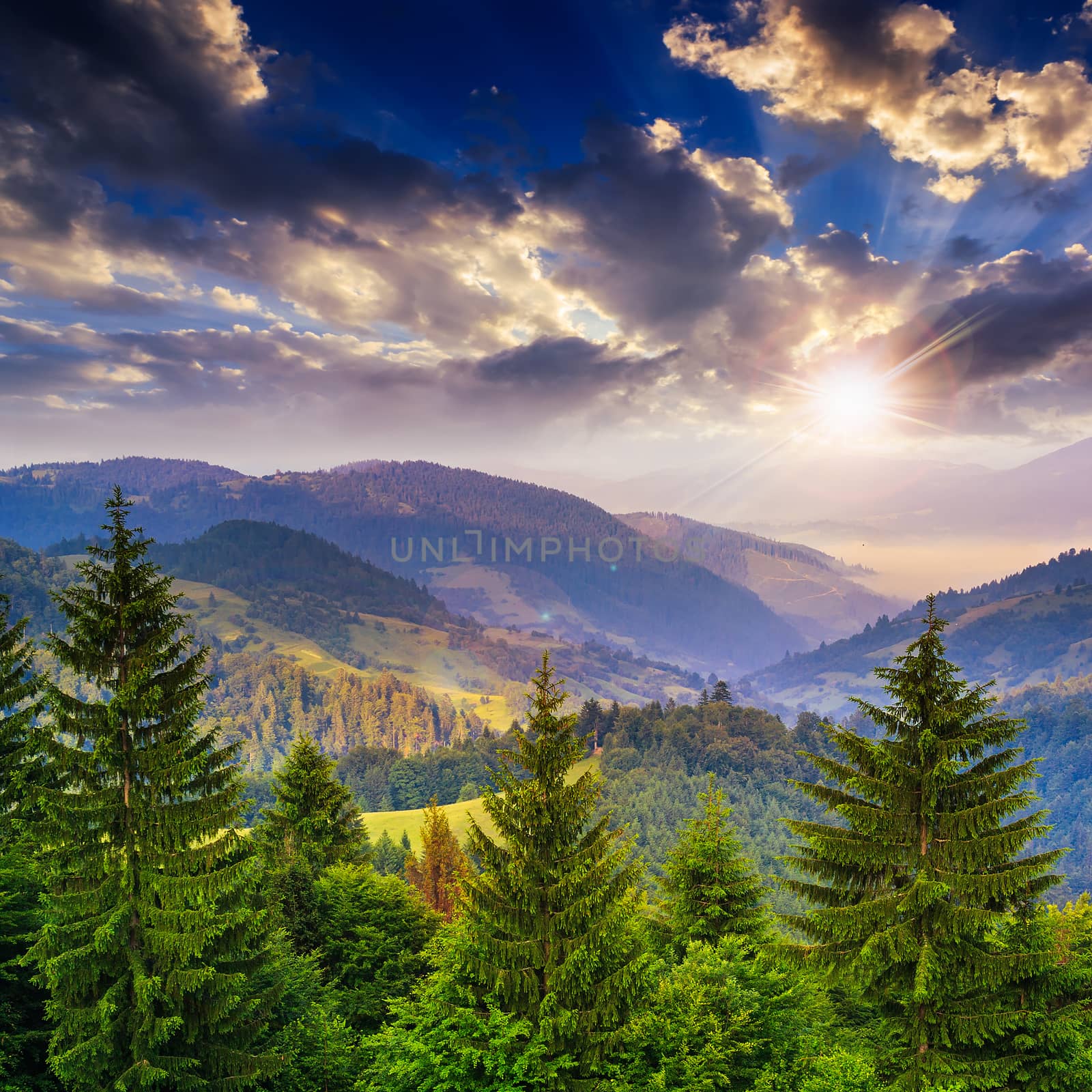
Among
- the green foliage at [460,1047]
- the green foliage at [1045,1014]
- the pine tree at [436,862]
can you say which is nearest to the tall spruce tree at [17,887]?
the green foliage at [460,1047]

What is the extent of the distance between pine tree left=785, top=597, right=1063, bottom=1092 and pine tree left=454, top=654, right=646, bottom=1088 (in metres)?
5.06

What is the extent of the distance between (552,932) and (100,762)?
13.0 meters

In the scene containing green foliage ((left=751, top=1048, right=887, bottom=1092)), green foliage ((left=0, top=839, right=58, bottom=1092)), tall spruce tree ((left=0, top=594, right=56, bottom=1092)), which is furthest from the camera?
tall spruce tree ((left=0, top=594, right=56, bottom=1092))

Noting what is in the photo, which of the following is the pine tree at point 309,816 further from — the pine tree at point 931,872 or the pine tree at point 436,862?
the pine tree at point 931,872

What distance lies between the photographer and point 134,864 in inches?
766

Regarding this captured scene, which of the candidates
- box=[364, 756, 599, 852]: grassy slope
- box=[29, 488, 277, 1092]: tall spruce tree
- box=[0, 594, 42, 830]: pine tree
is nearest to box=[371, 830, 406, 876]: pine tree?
box=[364, 756, 599, 852]: grassy slope

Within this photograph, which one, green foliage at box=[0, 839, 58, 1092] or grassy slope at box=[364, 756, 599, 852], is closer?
green foliage at box=[0, 839, 58, 1092]

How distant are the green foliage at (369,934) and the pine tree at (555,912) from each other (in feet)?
64.7

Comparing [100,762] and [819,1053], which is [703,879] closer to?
[819,1053]

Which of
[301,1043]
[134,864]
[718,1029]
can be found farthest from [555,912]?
[134,864]

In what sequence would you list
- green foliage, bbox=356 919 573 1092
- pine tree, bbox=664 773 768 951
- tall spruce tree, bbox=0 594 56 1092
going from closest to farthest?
green foliage, bbox=356 919 573 1092 → tall spruce tree, bbox=0 594 56 1092 → pine tree, bbox=664 773 768 951

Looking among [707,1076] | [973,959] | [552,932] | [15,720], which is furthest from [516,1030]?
[15,720]

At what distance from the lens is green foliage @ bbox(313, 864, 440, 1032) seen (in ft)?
122

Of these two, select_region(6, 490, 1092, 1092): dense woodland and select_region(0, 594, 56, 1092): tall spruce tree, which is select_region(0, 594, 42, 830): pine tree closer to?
select_region(0, 594, 56, 1092): tall spruce tree
